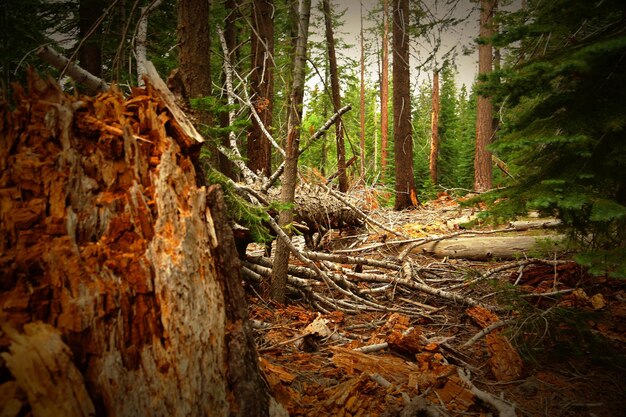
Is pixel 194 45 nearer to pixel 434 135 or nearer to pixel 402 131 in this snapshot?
pixel 402 131

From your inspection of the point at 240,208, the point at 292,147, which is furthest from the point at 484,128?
the point at 240,208

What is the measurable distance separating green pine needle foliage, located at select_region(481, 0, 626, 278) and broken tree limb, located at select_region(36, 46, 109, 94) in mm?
2776

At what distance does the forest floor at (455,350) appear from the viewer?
76.2 inches

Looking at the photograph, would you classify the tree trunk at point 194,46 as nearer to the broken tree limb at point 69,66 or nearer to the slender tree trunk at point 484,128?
the broken tree limb at point 69,66

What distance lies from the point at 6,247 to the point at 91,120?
0.67 m

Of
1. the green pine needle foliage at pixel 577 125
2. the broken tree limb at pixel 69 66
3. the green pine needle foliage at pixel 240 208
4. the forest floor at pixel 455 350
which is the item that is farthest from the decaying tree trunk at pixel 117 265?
the green pine needle foliage at pixel 577 125

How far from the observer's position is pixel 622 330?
8.79 ft

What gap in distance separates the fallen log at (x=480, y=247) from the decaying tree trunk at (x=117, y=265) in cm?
462

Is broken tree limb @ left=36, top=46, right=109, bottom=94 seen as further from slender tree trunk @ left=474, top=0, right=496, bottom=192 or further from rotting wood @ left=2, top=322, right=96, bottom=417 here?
slender tree trunk @ left=474, top=0, right=496, bottom=192

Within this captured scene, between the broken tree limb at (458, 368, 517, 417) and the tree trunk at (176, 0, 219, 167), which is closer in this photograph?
the broken tree limb at (458, 368, 517, 417)

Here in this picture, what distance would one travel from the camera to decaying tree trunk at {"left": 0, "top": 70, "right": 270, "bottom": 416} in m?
1.17

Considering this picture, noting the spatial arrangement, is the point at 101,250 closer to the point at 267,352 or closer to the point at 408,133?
the point at 267,352

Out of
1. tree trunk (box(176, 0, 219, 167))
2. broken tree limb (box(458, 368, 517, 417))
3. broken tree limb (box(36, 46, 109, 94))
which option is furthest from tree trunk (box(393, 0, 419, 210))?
broken tree limb (box(36, 46, 109, 94))

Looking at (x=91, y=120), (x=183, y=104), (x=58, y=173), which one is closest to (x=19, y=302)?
(x=58, y=173)
